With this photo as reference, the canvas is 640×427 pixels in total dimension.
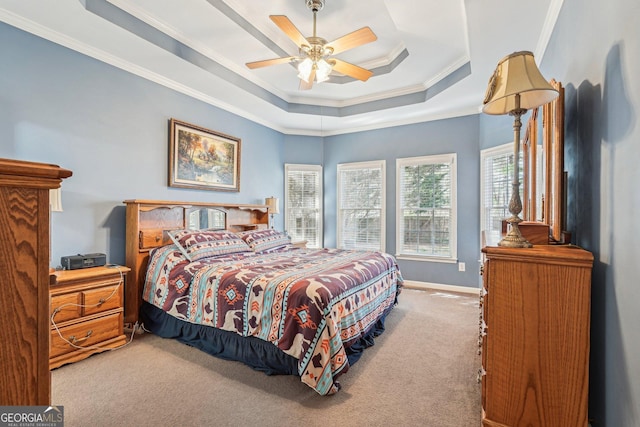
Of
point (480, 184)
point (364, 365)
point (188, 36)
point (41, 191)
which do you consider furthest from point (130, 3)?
point (480, 184)

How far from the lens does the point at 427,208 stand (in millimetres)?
4809

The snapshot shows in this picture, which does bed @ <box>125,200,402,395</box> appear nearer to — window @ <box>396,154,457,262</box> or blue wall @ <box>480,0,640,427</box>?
blue wall @ <box>480,0,640,427</box>

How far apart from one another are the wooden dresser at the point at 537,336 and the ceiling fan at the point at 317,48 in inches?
74.9

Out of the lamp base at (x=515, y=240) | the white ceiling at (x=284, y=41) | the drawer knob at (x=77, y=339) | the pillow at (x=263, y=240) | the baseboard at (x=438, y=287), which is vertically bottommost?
the baseboard at (x=438, y=287)

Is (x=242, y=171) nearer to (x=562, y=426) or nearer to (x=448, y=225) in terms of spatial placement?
(x=448, y=225)

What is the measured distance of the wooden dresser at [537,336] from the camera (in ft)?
4.33

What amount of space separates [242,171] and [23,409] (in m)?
4.10

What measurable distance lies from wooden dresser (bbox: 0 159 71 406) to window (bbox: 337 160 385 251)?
4.79 metres

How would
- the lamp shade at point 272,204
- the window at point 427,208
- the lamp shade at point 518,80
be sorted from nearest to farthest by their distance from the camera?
the lamp shade at point 518,80
the window at point 427,208
the lamp shade at point 272,204

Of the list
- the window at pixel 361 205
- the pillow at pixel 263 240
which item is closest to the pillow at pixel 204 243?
the pillow at pixel 263 240

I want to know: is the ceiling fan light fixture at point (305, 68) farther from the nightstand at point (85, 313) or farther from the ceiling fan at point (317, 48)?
the nightstand at point (85, 313)

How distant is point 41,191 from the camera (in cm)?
65

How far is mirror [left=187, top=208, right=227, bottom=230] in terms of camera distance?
3.65m

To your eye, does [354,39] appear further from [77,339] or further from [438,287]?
[438,287]
